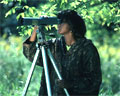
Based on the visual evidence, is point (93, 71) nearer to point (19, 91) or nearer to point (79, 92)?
point (79, 92)

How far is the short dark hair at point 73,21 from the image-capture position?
13.7ft

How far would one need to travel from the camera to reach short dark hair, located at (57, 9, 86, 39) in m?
4.17

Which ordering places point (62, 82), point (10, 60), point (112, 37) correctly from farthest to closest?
point (112, 37) < point (10, 60) < point (62, 82)

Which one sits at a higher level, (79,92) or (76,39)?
(76,39)

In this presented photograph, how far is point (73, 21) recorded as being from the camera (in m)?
4.19

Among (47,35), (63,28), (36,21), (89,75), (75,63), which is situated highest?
(36,21)

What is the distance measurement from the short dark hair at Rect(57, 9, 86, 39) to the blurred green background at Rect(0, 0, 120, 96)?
140 centimetres

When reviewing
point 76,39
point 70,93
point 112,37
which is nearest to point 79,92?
point 70,93

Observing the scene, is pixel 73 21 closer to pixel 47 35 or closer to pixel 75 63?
pixel 75 63

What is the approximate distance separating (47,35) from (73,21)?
1694 mm

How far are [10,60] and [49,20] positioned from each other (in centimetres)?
641

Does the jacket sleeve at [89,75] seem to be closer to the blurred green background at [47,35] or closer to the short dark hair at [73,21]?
the short dark hair at [73,21]

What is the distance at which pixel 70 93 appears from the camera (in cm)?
413

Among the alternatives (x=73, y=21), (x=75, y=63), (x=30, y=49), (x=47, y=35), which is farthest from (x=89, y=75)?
(x=47, y=35)
